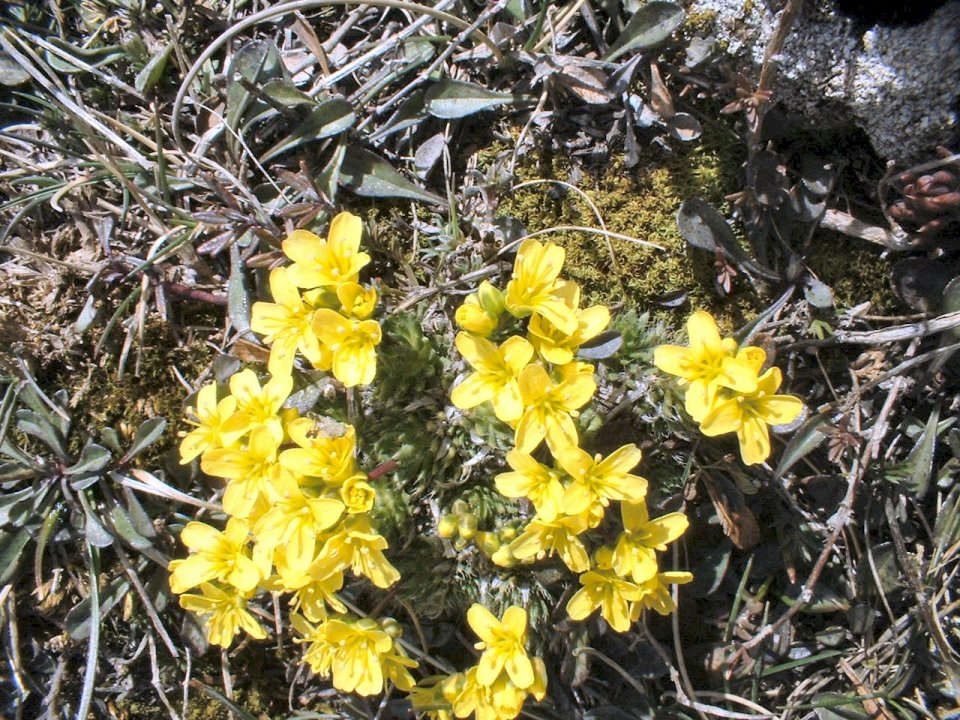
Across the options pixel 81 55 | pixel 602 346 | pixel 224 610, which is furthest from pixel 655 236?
pixel 81 55

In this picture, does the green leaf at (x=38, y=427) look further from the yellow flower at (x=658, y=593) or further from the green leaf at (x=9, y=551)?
the yellow flower at (x=658, y=593)

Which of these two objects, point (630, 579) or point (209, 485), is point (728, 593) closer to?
point (630, 579)

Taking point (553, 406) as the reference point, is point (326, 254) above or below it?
above

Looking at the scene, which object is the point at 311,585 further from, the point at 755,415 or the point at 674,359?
the point at 755,415

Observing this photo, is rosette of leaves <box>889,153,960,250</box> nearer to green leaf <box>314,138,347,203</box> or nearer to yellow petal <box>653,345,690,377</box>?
yellow petal <box>653,345,690,377</box>

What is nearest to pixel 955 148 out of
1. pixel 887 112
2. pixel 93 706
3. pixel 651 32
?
pixel 887 112

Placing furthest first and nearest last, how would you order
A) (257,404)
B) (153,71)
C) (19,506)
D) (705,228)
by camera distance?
(153,71) < (19,506) < (705,228) < (257,404)

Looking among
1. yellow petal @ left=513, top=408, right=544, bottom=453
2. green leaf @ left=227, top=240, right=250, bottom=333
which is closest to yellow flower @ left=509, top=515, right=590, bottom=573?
yellow petal @ left=513, top=408, right=544, bottom=453
